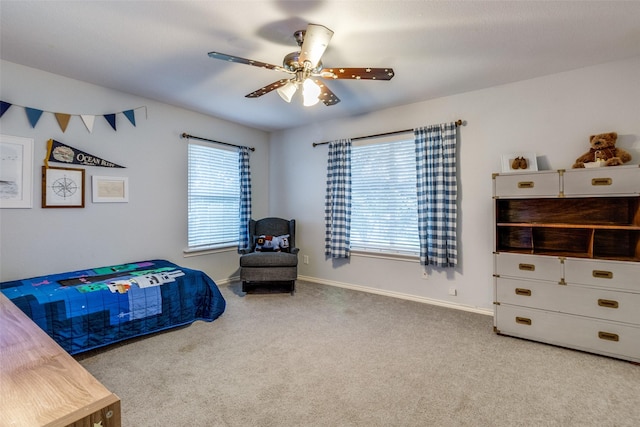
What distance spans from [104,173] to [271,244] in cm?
212

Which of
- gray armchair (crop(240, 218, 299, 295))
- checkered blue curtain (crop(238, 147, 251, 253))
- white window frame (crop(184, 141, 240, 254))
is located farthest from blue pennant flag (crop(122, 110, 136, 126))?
gray armchair (crop(240, 218, 299, 295))

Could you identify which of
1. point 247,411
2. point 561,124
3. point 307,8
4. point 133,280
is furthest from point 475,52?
point 133,280

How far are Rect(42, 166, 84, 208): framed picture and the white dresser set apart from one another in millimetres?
4098

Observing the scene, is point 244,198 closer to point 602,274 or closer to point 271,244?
point 271,244

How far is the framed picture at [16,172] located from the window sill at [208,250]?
5.48 ft

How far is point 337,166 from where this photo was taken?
4316mm

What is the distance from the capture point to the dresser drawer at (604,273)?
2344 millimetres

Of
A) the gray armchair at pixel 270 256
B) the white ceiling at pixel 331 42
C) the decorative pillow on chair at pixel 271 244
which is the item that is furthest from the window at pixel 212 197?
the white ceiling at pixel 331 42

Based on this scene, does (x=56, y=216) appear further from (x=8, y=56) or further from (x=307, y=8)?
(x=307, y=8)

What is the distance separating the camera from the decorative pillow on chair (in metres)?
4.34

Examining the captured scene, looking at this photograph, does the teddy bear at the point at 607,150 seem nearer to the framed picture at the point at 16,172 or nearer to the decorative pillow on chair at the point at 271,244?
the decorative pillow on chair at the point at 271,244

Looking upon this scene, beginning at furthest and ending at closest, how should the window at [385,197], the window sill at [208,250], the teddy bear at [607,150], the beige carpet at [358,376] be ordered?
1. the window sill at [208,250]
2. the window at [385,197]
3. the teddy bear at [607,150]
4. the beige carpet at [358,376]

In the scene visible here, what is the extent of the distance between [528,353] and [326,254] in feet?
8.55

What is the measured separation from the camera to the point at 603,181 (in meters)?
2.46
